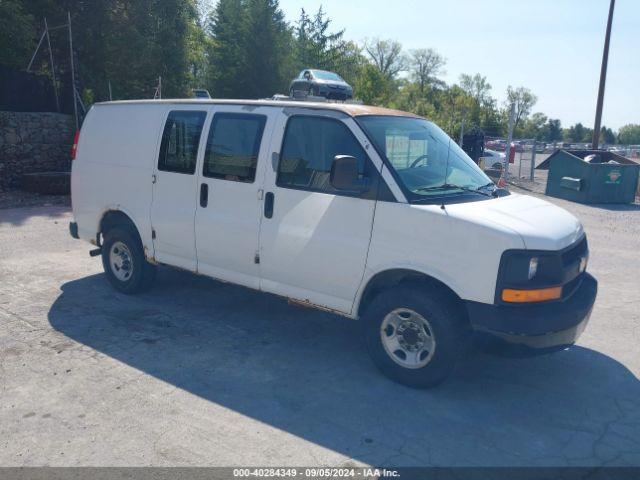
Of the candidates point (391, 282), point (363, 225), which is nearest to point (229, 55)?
point (363, 225)

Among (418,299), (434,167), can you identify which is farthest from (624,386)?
(434,167)

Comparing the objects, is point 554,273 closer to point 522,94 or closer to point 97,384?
point 97,384

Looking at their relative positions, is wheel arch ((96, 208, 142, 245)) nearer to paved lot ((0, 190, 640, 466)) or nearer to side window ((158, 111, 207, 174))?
paved lot ((0, 190, 640, 466))

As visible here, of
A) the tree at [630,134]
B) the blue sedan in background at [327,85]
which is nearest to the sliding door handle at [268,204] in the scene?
the blue sedan in background at [327,85]

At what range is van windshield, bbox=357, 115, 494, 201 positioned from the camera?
4625mm

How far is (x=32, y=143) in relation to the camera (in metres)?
15.4

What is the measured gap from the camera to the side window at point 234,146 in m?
5.21

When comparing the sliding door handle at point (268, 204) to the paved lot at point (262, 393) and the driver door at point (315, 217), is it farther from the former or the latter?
the paved lot at point (262, 393)

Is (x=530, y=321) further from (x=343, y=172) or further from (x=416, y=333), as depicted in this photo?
(x=343, y=172)

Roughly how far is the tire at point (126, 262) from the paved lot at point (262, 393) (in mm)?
179

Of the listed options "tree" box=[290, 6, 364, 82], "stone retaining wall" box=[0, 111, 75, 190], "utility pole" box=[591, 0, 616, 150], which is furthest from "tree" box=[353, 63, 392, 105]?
"stone retaining wall" box=[0, 111, 75, 190]

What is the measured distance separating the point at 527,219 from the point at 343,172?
4.80 ft

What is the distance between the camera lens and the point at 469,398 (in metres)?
4.45

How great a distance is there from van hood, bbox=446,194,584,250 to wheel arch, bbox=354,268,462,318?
0.55m
